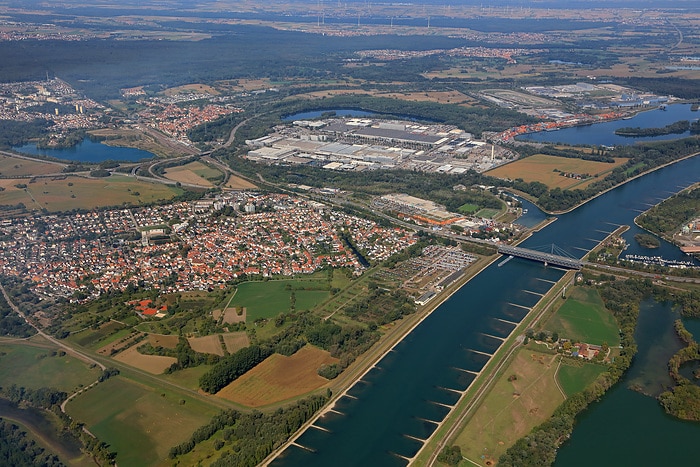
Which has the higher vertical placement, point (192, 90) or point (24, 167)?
point (192, 90)

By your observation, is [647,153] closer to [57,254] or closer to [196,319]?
[196,319]

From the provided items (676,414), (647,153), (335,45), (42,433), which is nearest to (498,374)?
(676,414)

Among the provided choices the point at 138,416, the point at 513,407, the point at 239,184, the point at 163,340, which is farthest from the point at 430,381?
the point at 239,184

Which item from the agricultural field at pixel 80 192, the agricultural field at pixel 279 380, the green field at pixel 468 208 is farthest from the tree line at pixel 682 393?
the agricultural field at pixel 80 192

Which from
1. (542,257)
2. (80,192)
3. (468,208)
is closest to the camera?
(542,257)

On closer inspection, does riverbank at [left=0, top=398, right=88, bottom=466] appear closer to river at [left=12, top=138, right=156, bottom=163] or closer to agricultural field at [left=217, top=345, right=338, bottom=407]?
agricultural field at [left=217, top=345, right=338, bottom=407]

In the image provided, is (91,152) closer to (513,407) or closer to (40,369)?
(40,369)

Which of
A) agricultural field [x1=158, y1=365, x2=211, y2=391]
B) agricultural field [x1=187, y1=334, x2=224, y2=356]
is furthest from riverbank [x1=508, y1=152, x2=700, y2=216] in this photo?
agricultural field [x1=158, y1=365, x2=211, y2=391]
